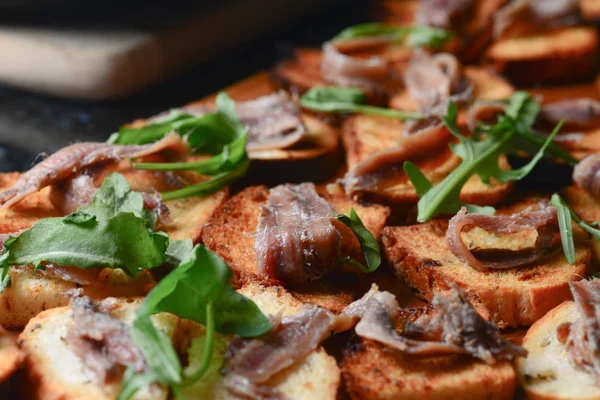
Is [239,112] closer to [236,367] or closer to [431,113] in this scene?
[431,113]

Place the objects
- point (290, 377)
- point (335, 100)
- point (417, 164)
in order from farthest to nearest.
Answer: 1. point (335, 100)
2. point (417, 164)
3. point (290, 377)

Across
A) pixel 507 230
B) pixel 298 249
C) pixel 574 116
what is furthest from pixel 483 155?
pixel 298 249

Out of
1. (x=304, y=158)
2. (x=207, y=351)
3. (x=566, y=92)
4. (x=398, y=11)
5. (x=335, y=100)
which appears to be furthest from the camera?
(x=398, y=11)

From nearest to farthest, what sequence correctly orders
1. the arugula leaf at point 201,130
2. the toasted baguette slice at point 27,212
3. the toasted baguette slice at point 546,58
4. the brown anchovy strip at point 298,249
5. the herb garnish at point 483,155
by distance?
the brown anchovy strip at point 298,249 < the toasted baguette slice at point 27,212 < the herb garnish at point 483,155 < the arugula leaf at point 201,130 < the toasted baguette slice at point 546,58

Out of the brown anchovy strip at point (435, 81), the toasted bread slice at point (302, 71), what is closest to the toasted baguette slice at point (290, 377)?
the brown anchovy strip at point (435, 81)

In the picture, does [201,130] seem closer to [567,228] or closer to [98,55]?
[98,55]

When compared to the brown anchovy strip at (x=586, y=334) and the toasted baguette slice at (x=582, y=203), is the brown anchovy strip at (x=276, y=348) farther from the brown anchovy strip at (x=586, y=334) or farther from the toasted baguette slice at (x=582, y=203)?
the toasted baguette slice at (x=582, y=203)

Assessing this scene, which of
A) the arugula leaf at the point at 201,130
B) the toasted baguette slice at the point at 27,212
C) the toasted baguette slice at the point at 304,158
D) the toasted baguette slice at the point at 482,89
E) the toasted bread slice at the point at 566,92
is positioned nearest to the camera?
the toasted baguette slice at the point at 27,212
